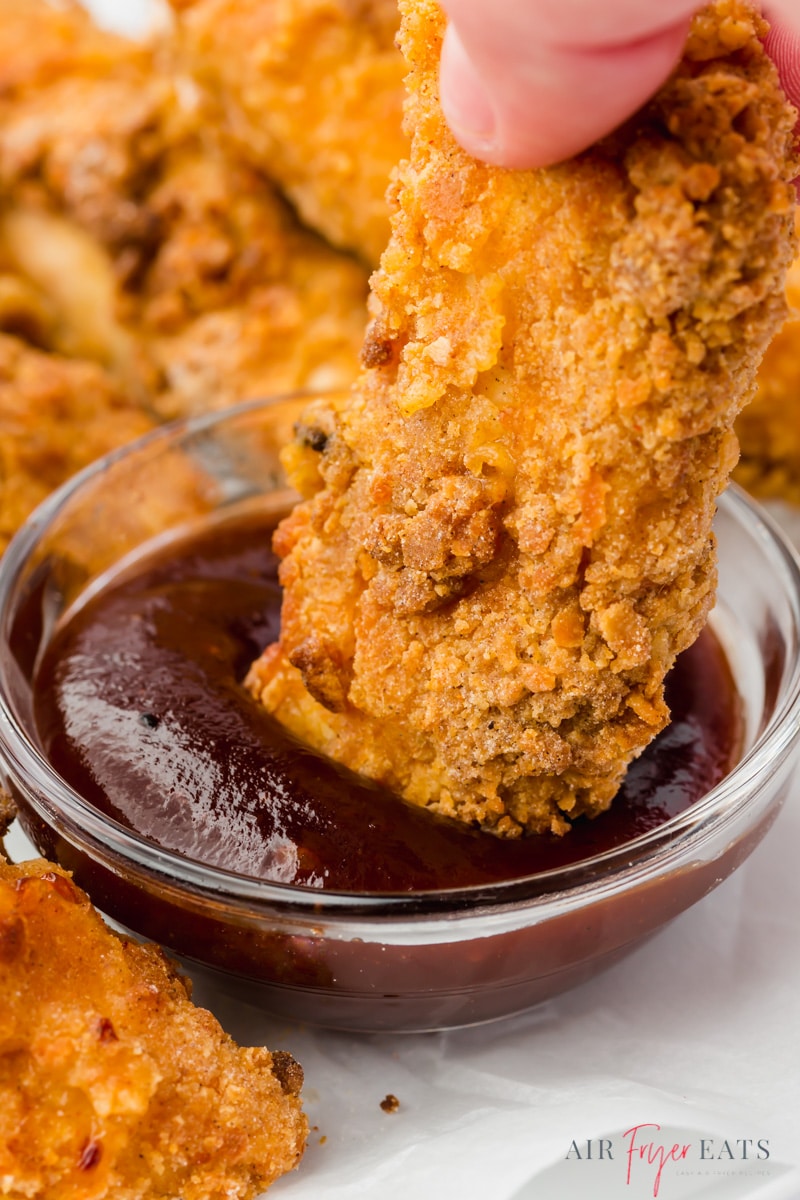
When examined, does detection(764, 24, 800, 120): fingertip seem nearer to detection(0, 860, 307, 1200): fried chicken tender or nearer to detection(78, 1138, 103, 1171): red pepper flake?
detection(0, 860, 307, 1200): fried chicken tender

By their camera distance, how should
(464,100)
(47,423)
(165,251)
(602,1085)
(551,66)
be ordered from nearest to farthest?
(551,66), (464,100), (602,1085), (47,423), (165,251)

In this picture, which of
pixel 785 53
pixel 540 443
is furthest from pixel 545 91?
pixel 785 53

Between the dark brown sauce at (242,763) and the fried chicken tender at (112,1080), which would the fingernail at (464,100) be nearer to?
the dark brown sauce at (242,763)

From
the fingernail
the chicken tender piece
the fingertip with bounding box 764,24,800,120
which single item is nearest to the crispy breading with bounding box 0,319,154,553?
the chicken tender piece

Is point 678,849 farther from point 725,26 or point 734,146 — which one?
point 725,26

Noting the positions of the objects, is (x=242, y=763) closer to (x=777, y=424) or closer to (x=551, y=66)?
(x=551, y=66)

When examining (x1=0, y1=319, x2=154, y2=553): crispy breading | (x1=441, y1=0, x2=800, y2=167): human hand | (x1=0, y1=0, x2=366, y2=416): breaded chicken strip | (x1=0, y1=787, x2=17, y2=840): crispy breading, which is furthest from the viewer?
(x1=0, y1=0, x2=366, y2=416): breaded chicken strip

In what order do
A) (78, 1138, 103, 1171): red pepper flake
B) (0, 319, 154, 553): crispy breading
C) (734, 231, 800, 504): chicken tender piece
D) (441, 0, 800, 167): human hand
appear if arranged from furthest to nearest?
(734, 231, 800, 504): chicken tender piece → (0, 319, 154, 553): crispy breading → (78, 1138, 103, 1171): red pepper flake → (441, 0, 800, 167): human hand
